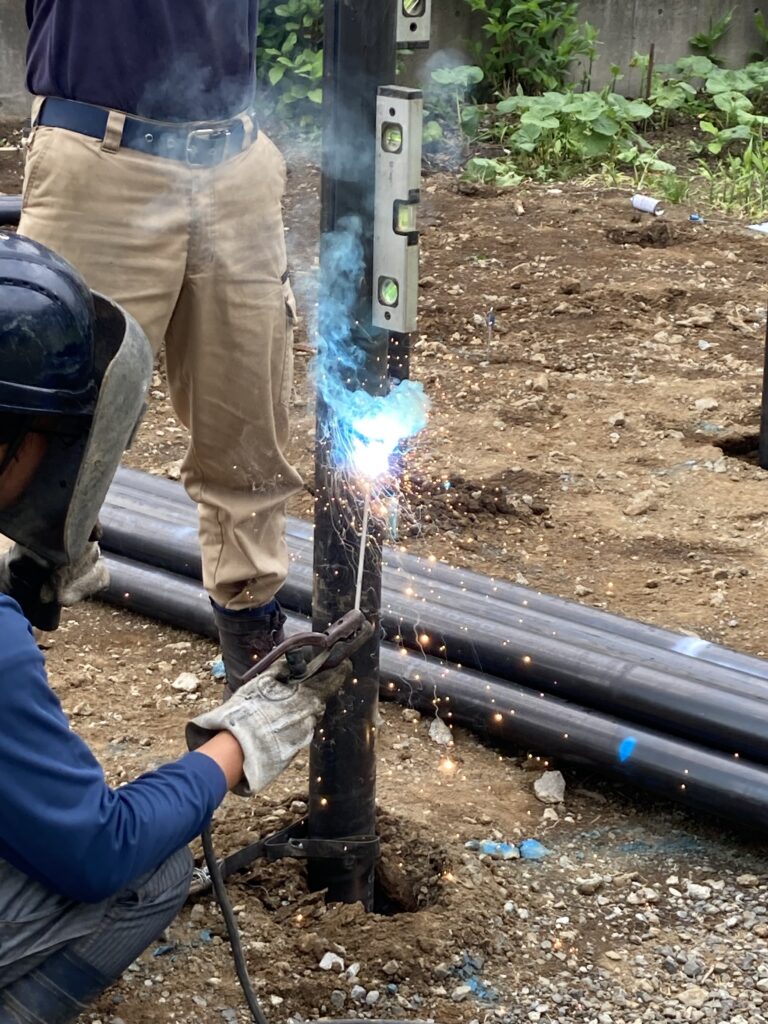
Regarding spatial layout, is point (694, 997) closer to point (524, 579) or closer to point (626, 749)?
point (626, 749)

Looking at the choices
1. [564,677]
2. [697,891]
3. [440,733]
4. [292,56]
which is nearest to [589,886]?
[697,891]

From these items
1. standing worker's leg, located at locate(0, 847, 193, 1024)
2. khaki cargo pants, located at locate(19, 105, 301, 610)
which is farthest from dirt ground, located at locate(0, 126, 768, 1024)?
khaki cargo pants, located at locate(19, 105, 301, 610)

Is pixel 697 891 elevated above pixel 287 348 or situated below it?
below

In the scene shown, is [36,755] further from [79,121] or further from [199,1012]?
[79,121]

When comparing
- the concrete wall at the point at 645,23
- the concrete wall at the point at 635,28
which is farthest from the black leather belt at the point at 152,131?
the concrete wall at the point at 645,23

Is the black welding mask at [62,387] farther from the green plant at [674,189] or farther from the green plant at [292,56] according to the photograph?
the green plant at [292,56]

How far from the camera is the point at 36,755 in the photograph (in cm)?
186

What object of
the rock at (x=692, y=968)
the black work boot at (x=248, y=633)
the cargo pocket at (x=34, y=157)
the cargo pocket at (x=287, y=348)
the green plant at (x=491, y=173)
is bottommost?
the rock at (x=692, y=968)

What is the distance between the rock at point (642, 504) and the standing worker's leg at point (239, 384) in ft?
5.48

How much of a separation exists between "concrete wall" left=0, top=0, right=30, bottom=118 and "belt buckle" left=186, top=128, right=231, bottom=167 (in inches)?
267

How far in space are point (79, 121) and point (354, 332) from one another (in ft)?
3.04

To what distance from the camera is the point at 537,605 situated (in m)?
3.67

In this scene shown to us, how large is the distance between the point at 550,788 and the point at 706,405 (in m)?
2.46

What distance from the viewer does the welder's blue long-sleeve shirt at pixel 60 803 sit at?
72.7 inches
